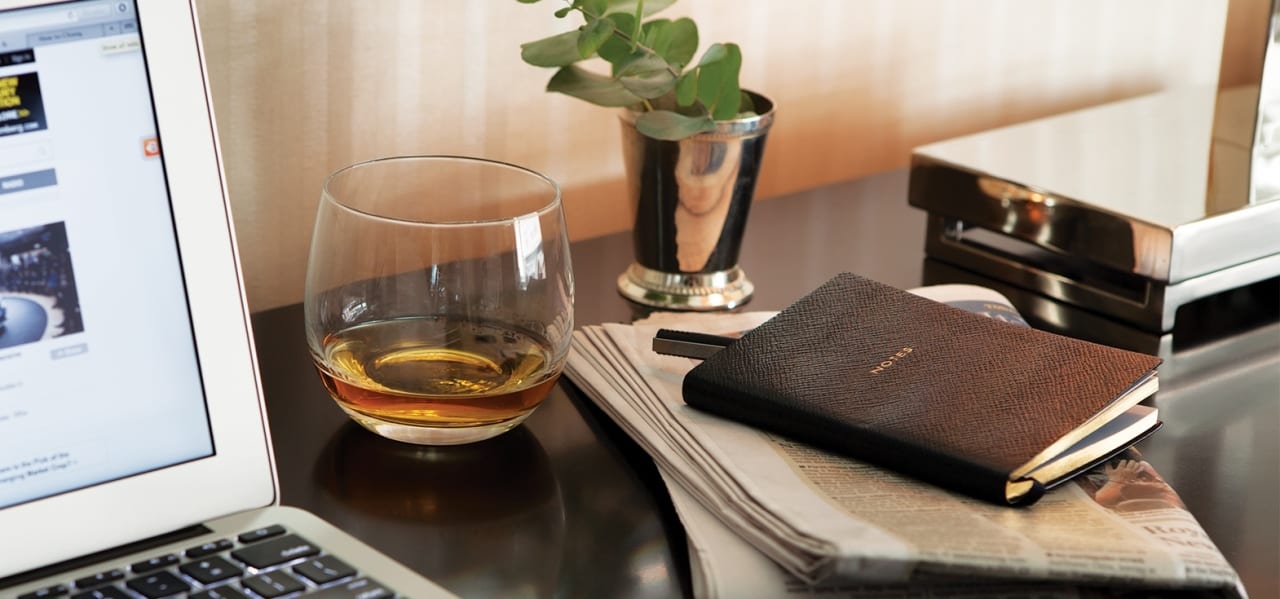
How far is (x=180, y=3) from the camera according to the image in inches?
20.2

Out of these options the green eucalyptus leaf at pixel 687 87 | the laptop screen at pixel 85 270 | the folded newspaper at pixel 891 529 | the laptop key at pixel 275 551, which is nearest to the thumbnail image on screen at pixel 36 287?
the laptop screen at pixel 85 270

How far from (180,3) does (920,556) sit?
13.6 inches

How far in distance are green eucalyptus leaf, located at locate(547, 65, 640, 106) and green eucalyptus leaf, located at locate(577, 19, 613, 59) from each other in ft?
0.13

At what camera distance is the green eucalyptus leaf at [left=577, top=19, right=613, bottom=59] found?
0.70m

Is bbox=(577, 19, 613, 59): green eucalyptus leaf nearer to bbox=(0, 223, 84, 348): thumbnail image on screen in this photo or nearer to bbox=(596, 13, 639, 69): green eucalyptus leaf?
bbox=(596, 13, 639, 69): green eucalyptus leaf

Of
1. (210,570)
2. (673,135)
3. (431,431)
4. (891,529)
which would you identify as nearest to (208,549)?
(210,570)

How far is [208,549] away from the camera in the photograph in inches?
19.5

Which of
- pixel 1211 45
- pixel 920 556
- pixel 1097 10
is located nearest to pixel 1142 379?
pixel 920 556

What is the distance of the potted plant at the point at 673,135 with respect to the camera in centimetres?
74

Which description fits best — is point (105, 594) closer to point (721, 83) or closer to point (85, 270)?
point (85, 270)

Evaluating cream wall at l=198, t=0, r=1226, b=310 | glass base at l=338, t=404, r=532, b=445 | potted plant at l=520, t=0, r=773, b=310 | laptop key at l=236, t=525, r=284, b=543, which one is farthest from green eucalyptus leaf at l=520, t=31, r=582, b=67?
laptop key at l=236, t=525, r=284, b=543

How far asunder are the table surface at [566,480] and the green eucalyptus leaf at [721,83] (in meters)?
0.13

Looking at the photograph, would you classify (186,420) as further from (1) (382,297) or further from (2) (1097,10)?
(2) (1097,10)

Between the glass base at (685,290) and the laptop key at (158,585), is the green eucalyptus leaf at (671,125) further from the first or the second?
the laptop key at (158,585)
